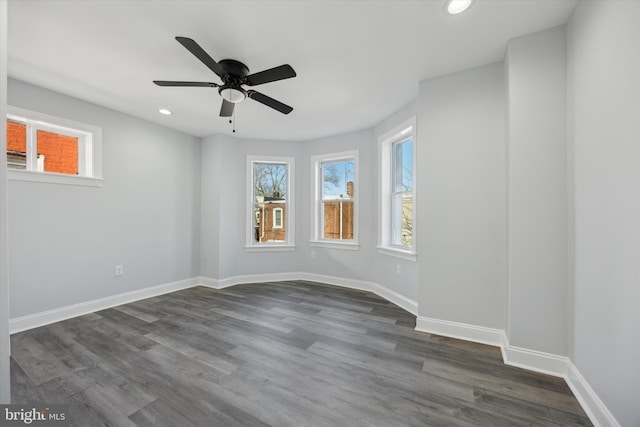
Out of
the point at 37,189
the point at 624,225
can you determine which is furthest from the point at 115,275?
the point at 624,225

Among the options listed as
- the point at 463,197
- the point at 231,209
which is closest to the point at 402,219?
the point at 463,197

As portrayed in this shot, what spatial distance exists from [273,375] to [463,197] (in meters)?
2.31

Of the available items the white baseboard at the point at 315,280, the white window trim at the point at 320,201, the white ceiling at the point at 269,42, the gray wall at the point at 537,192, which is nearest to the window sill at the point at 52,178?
the white ceiling at the point at 269,42

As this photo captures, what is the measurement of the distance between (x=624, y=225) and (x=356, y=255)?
10.6ft

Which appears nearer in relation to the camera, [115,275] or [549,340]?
[549,340]

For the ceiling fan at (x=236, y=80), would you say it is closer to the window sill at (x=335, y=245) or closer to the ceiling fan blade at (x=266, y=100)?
the ceiling fan blade at (x=266, y=100)

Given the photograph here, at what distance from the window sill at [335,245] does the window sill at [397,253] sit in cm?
51

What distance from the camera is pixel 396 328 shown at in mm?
2719

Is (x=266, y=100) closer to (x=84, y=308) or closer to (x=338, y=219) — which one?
(x=338, y=219)

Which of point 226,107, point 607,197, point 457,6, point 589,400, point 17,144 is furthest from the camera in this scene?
point 17,144

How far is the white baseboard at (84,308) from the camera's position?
2.64 meters

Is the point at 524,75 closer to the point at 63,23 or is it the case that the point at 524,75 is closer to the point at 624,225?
the point at 624,225

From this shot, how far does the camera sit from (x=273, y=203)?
4871 mm

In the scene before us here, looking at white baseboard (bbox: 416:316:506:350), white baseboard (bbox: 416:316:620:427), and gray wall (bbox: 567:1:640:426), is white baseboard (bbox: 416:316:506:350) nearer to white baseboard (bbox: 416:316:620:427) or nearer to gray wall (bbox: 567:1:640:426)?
white baseboard (bbox: 416:316:620:427)
